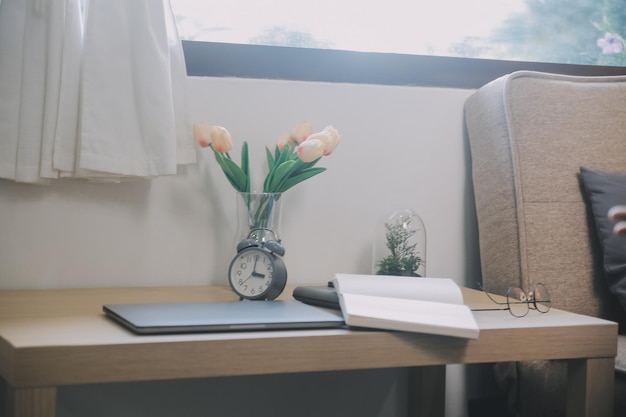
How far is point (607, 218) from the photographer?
1.47 meters

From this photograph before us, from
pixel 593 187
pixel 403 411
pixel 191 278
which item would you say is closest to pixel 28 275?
pixel 191 278

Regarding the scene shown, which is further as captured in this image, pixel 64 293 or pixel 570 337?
pixel 64 293

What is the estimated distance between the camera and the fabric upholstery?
1.49 meters

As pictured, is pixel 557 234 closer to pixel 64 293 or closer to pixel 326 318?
pixel 326 318

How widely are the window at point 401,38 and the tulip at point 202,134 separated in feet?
0.61

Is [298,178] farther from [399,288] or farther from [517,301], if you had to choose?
[517,301]

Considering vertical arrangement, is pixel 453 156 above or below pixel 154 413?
above

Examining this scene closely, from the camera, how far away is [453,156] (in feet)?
5.62

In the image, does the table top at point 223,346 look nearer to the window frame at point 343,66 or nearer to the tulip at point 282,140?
the tulip at point 282,140

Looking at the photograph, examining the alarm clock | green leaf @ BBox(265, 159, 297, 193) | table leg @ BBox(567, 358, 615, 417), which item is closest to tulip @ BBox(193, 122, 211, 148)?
green leaf @ BBox(265, 159, 297, 193)

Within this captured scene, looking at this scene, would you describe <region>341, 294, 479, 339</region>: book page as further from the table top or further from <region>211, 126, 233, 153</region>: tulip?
<region>211, 126, 233, 153</region>: tulip

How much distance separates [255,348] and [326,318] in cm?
14

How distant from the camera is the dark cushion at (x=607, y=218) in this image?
144 cm

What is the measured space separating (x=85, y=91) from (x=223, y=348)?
65 cm
